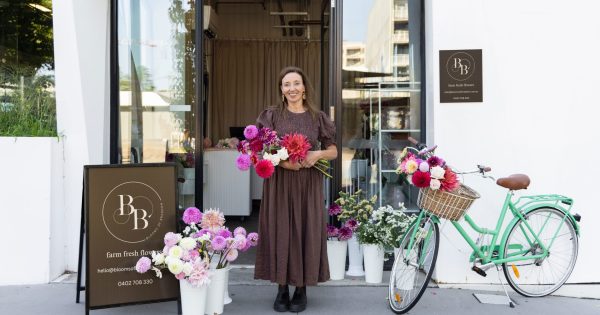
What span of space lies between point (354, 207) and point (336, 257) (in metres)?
0.39

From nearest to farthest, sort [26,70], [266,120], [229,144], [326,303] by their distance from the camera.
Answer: [266,120], [326,303], [26,70], [229,144]

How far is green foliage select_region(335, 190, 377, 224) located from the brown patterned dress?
0.67 meters

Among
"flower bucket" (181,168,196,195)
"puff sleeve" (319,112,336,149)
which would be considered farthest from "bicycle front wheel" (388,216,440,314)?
"flower bucket" (181,168,196,195)

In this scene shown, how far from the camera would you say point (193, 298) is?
9.41 feet

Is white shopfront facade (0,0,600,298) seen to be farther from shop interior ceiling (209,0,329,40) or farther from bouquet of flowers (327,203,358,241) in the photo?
shop interior ceiling (209,0,329,40)

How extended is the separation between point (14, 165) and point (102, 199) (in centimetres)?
104

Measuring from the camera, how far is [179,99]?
411cm

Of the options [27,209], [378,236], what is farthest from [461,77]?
[27,209]

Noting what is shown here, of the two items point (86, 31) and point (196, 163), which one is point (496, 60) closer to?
point (196, 163)

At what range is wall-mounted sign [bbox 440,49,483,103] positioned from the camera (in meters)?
3.62

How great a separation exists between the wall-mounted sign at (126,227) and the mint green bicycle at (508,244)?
1.42 meters

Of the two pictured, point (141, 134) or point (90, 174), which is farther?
→ point (141, 134)

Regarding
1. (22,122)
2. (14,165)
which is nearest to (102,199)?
(14,165)

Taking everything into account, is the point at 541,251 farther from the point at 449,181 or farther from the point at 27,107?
the point at 27,107
